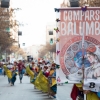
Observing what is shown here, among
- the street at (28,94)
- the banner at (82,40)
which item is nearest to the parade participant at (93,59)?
the banner at (82,40)

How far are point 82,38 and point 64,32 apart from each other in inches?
14.4

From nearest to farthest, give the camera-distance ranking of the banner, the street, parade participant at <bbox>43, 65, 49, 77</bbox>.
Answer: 1. the banner
2. the street
3. parade participant at <bbox>43, 65, 49, 77</bbox>

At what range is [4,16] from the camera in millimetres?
44781

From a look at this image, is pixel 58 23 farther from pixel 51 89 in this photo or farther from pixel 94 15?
pixel 51 89

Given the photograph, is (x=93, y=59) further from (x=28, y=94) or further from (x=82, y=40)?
(x=28, y=94)

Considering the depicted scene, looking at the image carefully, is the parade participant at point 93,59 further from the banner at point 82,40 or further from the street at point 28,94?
the street at point 28,94

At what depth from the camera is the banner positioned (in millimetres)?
8648

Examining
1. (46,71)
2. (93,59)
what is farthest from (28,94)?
(93,59)

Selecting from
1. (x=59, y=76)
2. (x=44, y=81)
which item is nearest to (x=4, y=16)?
(x=44, y=81)

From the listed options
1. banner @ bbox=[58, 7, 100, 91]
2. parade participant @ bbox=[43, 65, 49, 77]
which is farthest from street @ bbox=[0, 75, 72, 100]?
banner @ bbox=[58, 7, 100, 91]

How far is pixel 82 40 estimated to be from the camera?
8.67 m

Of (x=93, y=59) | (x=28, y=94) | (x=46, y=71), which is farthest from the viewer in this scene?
(x=28, y=94)

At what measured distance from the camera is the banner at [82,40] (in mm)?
8648

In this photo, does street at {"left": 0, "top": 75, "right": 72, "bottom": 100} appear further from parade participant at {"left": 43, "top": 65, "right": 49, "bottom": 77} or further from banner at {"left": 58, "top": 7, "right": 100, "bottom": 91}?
banner at {"left": 58, "top": 7, "right": 100, "bottom": 91}
